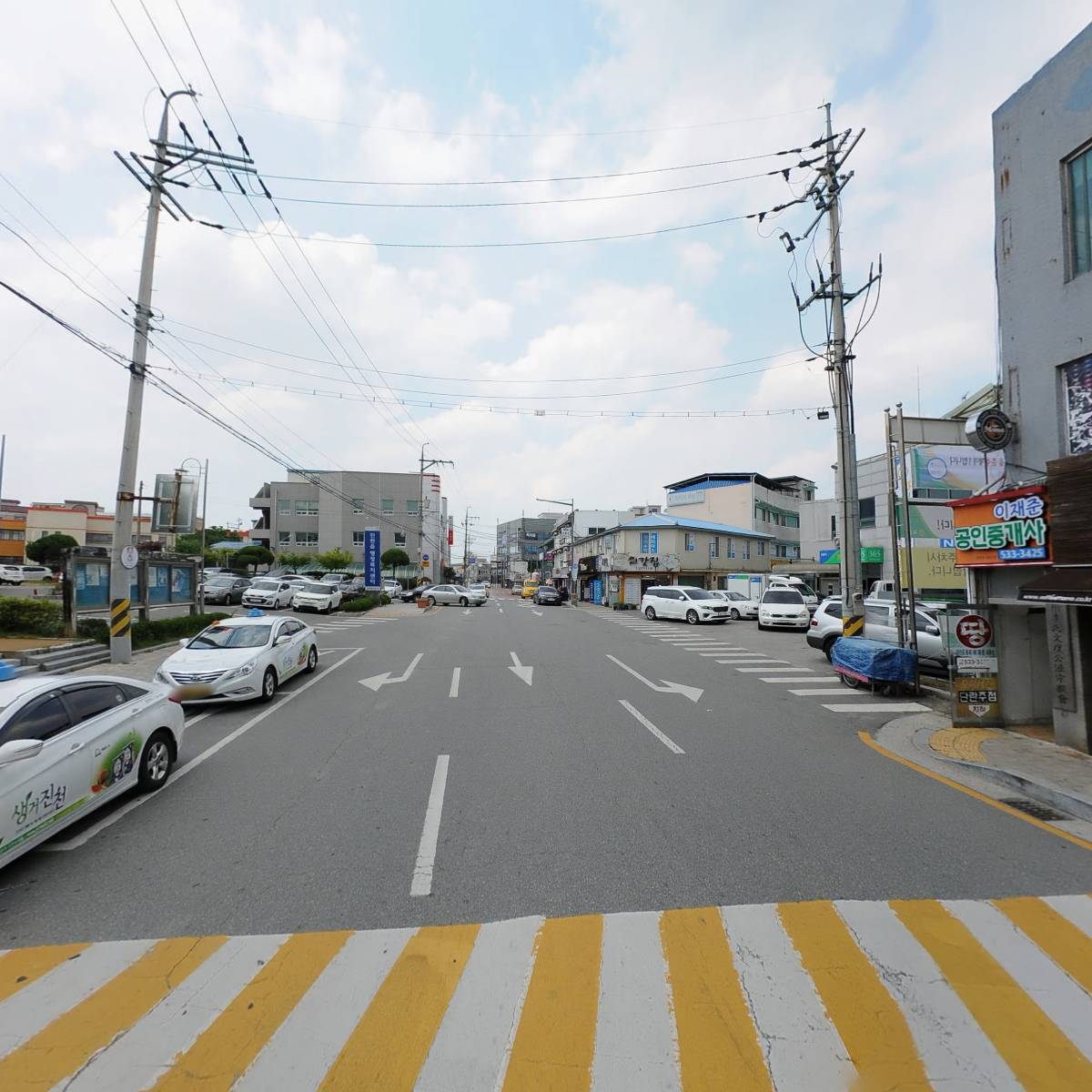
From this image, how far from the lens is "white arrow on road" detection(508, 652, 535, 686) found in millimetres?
12680

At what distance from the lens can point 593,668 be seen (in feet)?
46.1

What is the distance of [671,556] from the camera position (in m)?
43.1

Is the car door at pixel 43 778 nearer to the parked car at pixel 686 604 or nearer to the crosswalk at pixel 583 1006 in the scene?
the crosswalk at pixel 583 1006

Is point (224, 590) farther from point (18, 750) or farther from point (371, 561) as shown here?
point (18, 750)

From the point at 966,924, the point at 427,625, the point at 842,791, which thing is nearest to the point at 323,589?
the point at 427,625

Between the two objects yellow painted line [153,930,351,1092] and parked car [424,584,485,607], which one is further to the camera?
parked car [424,584,485,607]

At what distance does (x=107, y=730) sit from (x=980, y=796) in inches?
339

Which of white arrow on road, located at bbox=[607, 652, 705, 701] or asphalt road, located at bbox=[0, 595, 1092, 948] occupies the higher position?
white arrow on road, located at bbox=[607, 652, 705, 701]

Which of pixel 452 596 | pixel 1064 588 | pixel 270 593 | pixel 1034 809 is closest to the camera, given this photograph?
pixel 1034 809

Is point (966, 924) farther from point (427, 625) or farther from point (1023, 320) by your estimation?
point (427, 625)

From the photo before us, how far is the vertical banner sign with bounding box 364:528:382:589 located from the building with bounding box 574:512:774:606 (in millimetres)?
17296

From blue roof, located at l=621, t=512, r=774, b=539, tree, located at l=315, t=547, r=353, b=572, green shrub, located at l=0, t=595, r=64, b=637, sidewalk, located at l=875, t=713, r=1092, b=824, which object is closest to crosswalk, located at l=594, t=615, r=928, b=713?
sidewalk, located at l=875, t=713, r=1092, b=824

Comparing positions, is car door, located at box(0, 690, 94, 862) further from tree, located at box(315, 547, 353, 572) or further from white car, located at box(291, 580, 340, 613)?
tree, located at box(315, 547, 353, 572)

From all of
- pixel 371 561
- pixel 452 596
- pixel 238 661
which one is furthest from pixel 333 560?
pixel 238 661
